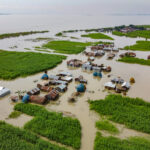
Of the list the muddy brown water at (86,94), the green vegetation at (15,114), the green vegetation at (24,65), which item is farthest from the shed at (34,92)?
the green vegetation at (24,65)

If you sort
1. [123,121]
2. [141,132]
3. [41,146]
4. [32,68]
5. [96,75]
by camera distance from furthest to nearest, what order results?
[32,68], [96,75], [123,121], [141,132], [41,146]

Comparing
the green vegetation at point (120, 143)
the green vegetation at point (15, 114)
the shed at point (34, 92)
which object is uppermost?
the shed at point (34, 92)

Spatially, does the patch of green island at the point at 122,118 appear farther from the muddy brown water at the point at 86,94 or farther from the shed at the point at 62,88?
the shed at the point at 62,88

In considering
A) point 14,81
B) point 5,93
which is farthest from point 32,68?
point 5,93

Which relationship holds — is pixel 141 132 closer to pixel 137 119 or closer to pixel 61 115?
pixel 137 119

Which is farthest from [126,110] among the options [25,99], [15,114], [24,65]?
[24,65]

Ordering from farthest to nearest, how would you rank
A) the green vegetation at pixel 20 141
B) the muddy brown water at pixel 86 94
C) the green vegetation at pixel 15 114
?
1. the green vegetation at pixel 15 114
2. the muddy brown water at pixel 86 94
3. the green vegetation at pixel 20 141

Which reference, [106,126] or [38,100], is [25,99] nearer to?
[38,100]
